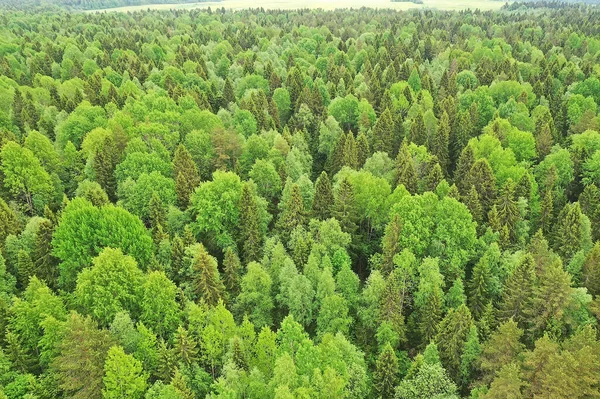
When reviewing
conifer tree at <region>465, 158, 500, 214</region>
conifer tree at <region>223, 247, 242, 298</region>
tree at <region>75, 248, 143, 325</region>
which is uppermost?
conifer tree at <region>465, 158, 500, 214</region>

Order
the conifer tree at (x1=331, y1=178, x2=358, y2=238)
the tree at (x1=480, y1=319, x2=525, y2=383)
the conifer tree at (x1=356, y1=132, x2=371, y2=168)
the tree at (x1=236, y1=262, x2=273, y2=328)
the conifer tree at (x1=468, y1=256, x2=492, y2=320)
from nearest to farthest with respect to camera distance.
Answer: the tree at (x1=480, y1=319, x2=525, y2=383) < the conifer tree at (x1=468, y1=256, x2=492, y2=320) < the tree at (x1=236, y1=262, x2=273, y2=328) < the conifer tree at (x1=331, y1=178, x2=358, y2=238) < the conifer tree at (x1=356, y1=132, x2=371, y2=168)

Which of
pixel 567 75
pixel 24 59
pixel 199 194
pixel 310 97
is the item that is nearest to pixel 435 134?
pixel 310 97

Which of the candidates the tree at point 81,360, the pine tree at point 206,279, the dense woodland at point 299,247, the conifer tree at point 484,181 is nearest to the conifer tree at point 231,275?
the dense woodland at point 299,247

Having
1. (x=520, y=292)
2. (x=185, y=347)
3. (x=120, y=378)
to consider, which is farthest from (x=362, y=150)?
(x=120, y=378)

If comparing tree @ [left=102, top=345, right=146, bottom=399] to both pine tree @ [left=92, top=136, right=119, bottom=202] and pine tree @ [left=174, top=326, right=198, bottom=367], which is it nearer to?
pine tree @ [left=174, top=326, right=198, bottom=367]

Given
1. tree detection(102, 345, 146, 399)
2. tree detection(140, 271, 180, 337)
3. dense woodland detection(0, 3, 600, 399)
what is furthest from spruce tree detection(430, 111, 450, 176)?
tree detection(102, 345, 146, 399)

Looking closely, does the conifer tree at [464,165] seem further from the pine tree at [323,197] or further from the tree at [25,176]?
the tree at [25,176]
